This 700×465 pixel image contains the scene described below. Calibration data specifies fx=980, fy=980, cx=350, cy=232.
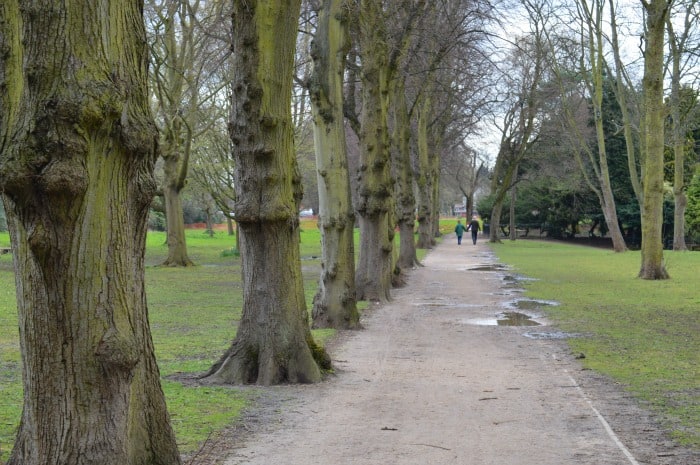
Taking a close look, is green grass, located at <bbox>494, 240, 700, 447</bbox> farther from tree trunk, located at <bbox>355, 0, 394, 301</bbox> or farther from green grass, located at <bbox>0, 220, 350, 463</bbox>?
tree trunk, located at <bbox>355, 0, 394, 301</bbox>

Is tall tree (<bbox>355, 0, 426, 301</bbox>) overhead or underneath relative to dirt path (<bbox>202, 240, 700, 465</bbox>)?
overhead

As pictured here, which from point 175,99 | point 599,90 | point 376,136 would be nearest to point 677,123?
point 599,90

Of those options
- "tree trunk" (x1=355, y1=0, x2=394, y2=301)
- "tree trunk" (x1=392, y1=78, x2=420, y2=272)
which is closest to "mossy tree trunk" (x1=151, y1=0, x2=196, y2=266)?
"tree trunk" (x1=392, y1=78, x2=420, y2=272)

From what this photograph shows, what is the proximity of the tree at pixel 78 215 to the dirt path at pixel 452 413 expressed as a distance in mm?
1802

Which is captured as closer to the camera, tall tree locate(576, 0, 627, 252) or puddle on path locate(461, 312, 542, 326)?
puddle on path locate(461, 312, 542, 326)

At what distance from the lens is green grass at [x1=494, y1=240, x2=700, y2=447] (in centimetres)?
1023

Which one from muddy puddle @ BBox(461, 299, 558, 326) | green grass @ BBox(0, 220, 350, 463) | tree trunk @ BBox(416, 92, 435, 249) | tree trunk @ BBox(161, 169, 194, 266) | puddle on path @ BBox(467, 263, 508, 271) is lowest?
muddy puddle @ BBox(461, 299, 558, 326)

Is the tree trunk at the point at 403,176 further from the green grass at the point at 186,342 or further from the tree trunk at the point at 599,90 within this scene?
the tree trunk at the point at 599,90

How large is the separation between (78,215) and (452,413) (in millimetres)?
4756

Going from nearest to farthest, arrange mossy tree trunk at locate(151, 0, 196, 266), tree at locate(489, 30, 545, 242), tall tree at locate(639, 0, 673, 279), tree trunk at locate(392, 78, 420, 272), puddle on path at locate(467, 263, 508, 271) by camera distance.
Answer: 1. tall tree at locate(639, 0, 673, 279)
2. tree trunk at locate(392, 78, 420, 272)
3. mossy tree trunk at locate(151, 0, 196, 266)
4. puddle on path at locate(467, 263, 508, 271)
5. tree at locate(489, 30, 545, 242)

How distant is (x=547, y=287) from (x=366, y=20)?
10.5 metres

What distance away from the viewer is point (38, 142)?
5.50 meters

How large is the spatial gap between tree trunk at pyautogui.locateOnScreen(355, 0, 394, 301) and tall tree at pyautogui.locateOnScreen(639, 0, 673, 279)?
30.6 feet

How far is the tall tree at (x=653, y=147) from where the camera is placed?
2800cm
